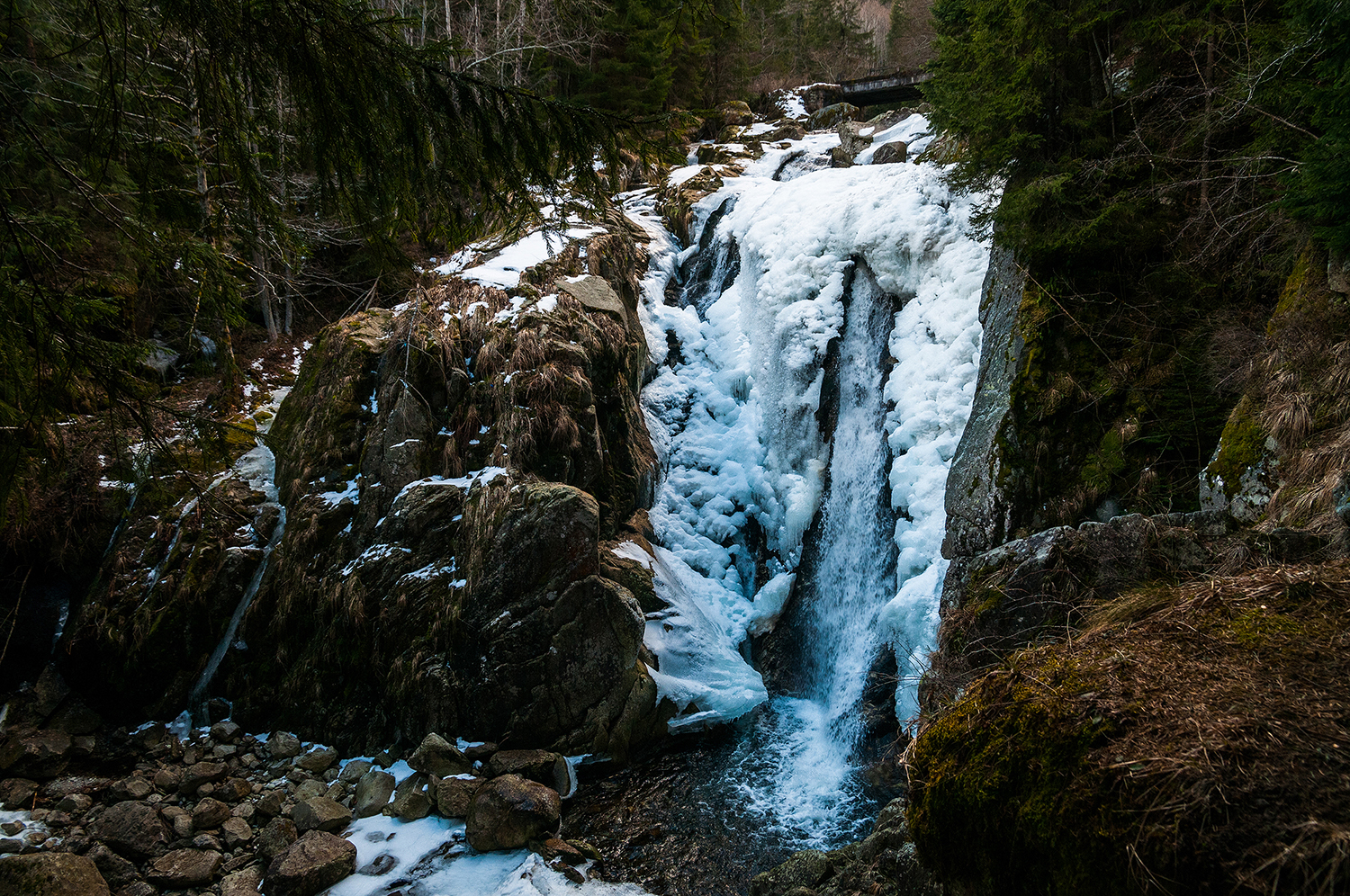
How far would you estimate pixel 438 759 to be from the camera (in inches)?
239

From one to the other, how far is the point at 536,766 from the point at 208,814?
9.74 feet

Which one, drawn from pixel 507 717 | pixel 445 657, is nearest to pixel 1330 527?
pixel 507 717

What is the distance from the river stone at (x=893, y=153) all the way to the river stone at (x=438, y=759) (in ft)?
41.4

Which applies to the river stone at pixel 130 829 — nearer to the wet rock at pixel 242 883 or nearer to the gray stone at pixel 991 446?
the wet rock at pixel 242 883

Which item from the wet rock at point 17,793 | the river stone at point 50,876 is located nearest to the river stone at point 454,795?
the river stone at point 50,876

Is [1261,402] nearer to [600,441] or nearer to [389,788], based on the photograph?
[600,441]

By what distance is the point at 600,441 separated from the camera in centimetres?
878

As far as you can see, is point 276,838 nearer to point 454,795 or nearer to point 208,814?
point 208,814

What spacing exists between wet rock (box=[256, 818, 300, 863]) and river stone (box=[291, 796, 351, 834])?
9cm

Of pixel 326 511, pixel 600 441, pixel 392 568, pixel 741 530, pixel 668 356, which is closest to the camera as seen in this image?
pixel 392 568

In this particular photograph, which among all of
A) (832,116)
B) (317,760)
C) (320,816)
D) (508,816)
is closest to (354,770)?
(317,760)

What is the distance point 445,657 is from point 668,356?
7256mm

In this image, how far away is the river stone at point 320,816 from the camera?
558cm

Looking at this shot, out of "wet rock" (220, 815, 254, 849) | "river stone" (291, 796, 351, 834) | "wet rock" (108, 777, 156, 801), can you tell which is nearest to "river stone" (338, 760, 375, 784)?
"river stone" (291, 796, 351, 834)
